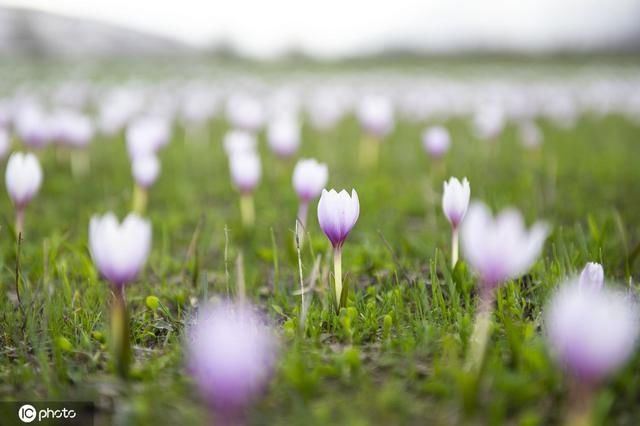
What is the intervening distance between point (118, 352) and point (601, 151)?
647 centimetres

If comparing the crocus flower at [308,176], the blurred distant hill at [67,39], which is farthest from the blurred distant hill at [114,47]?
the crocus flower at [308,176]

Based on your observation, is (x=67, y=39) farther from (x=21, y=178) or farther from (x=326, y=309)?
(x=326, y=309)

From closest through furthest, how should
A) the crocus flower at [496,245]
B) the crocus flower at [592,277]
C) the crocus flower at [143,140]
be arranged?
the crocus flower at [496,245], the crocus flower at [592,277], the crocus flower at [143,140]

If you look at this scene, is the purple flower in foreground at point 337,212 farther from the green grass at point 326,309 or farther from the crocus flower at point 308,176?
the crocus flower at point 308,176

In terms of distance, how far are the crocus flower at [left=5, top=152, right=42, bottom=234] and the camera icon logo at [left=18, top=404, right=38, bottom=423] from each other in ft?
3.79

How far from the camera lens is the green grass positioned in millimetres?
1574

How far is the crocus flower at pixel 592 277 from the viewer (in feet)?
6.25

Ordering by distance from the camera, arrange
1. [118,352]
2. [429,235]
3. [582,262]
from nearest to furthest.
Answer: [118,352] → [582,262] → [429,235]

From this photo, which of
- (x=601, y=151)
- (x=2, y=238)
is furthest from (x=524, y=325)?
(x=601, y=151)

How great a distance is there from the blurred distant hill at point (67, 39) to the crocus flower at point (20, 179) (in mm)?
27840

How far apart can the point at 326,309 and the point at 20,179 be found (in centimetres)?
158

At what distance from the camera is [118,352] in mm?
1674

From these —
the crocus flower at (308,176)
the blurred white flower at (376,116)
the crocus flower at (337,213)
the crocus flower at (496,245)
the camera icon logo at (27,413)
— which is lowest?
the camera icon logo at (27,413)

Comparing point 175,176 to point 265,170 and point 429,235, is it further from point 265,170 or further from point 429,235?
point 429,235
